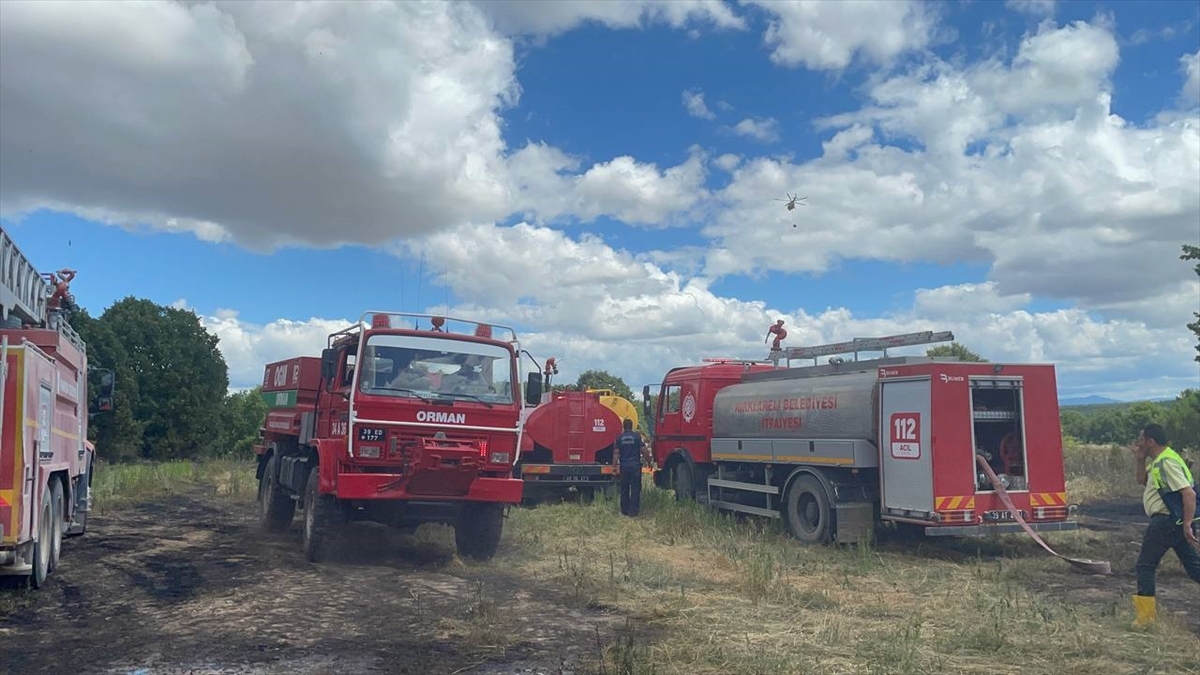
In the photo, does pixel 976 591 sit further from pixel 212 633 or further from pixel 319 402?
pixel 319 402

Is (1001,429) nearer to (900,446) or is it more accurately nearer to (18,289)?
(900,446)

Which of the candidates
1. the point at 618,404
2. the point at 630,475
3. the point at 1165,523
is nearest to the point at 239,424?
A: the point at 618,404

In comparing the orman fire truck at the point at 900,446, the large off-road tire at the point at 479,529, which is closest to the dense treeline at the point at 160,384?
the orman fire truck at the point at 900,446

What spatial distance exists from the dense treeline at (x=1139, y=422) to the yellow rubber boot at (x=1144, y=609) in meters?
18.1

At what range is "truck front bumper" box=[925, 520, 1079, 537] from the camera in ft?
37.2

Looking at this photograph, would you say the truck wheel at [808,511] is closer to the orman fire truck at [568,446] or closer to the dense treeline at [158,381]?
the orman fire truck at [568,446]

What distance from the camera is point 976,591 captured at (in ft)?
31.2

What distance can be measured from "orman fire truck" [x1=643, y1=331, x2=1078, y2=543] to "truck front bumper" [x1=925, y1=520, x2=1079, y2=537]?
0.02m

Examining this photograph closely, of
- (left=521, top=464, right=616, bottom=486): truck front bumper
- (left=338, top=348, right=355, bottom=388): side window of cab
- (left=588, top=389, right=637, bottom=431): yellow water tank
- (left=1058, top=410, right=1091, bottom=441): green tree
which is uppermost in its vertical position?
(left=338, top=348, right=355, bottom=388): side window of cab

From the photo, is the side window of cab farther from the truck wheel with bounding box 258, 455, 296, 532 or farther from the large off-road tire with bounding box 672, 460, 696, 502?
the large off-road tire with bounding box 672, 460, 696, 502

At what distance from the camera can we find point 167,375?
41938 millimetres

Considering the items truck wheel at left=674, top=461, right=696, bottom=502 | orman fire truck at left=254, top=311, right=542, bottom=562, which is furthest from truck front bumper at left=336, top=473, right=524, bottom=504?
truck wheel at left=674, top=461, right=696, bottom=502

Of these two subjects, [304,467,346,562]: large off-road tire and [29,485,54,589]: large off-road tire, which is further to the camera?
[304,467,346,562]: large off-road tire

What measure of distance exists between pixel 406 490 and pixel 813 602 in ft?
14.9
